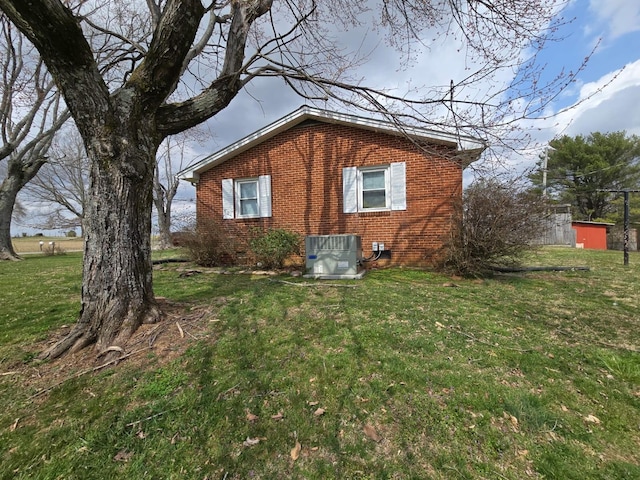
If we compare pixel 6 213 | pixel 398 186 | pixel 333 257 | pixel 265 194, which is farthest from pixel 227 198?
pixel 6 213

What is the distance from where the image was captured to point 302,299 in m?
4.88

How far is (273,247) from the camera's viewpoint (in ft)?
24.7

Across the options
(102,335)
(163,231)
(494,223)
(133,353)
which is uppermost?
(163,231)

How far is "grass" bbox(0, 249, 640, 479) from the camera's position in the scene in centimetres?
183

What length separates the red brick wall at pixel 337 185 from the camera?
26.3 ft

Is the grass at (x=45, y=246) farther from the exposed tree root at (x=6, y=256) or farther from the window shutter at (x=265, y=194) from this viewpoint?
the window shutter at (x=265, y=194)

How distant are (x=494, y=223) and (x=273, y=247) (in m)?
4.97

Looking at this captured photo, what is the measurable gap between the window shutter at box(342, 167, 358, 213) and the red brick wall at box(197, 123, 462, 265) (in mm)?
135

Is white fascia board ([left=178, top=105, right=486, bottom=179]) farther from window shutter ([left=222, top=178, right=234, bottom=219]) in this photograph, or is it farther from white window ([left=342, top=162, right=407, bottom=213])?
white window ([left=342, top=162, right=407, bottom=213])

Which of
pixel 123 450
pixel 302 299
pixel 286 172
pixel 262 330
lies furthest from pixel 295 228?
pixel 123 450

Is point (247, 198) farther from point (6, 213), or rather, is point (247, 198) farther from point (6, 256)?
point (6, 213)

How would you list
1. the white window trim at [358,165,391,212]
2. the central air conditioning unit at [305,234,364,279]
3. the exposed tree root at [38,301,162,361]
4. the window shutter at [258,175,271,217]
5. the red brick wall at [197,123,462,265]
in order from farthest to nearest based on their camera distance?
the window shutter at [258,175,271,217]
the white window trim at [358,165,391,212]
the red brick wall at [197,123,462,265]
the central air conditioning unit at [305,234,364,279]
the exposed tree root at [38,301,162,361]

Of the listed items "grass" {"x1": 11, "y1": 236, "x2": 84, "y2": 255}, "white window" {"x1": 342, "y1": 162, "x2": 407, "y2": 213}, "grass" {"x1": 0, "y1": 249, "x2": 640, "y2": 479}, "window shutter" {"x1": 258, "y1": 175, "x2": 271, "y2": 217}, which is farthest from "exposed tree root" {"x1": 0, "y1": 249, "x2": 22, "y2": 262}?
"white window" {"x1": 342, "y1": 162, "x2": 407, "y2": 213}

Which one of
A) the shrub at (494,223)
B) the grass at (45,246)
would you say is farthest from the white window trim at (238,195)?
the grass at (45,246)
